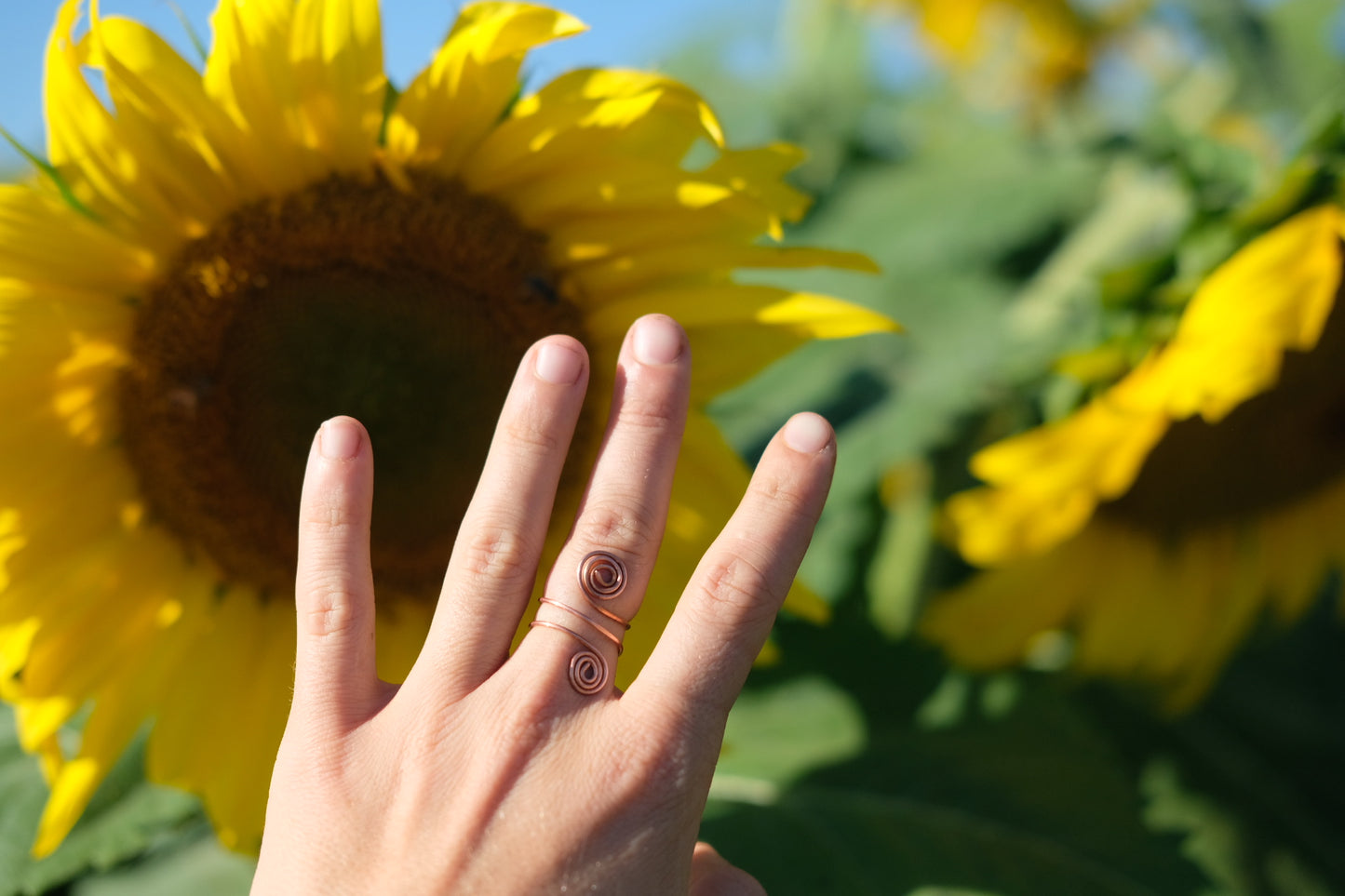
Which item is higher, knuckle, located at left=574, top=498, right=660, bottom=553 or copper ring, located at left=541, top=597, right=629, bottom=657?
knuckle, located at left=574, top=498, right=660, bottom=553

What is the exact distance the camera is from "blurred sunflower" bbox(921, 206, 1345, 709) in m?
1.02

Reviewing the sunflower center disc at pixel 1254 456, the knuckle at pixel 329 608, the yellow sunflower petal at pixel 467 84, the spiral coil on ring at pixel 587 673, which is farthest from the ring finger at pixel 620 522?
the sunflower center disc at pixel 1254 456

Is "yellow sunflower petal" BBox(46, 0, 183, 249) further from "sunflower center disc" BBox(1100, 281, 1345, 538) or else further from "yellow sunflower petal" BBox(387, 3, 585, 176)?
"sunflower center disc" BBox(1100, 281, 1345, 538)

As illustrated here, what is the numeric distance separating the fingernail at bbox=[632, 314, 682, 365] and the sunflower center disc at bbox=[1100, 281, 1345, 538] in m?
0.67

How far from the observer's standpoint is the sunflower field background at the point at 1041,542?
1094mm

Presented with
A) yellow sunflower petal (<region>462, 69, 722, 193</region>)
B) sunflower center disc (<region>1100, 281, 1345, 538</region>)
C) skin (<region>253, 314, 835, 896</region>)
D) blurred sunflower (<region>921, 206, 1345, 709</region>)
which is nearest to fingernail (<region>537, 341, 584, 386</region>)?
skin (<region>253, 314, 835, 896</region>)

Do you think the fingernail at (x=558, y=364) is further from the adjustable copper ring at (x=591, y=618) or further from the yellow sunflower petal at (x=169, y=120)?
the yellow sunflower petal at (x=169, y=120)

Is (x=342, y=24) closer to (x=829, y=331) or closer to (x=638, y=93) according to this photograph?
(x=638, y=93)

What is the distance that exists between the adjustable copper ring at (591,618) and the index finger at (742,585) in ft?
0.09

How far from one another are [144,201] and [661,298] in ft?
1.39

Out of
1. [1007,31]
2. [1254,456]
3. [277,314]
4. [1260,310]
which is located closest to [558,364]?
[277,314]

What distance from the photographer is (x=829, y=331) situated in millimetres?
931

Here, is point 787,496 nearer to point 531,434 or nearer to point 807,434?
point 807,434

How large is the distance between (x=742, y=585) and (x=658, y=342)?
176 mm
